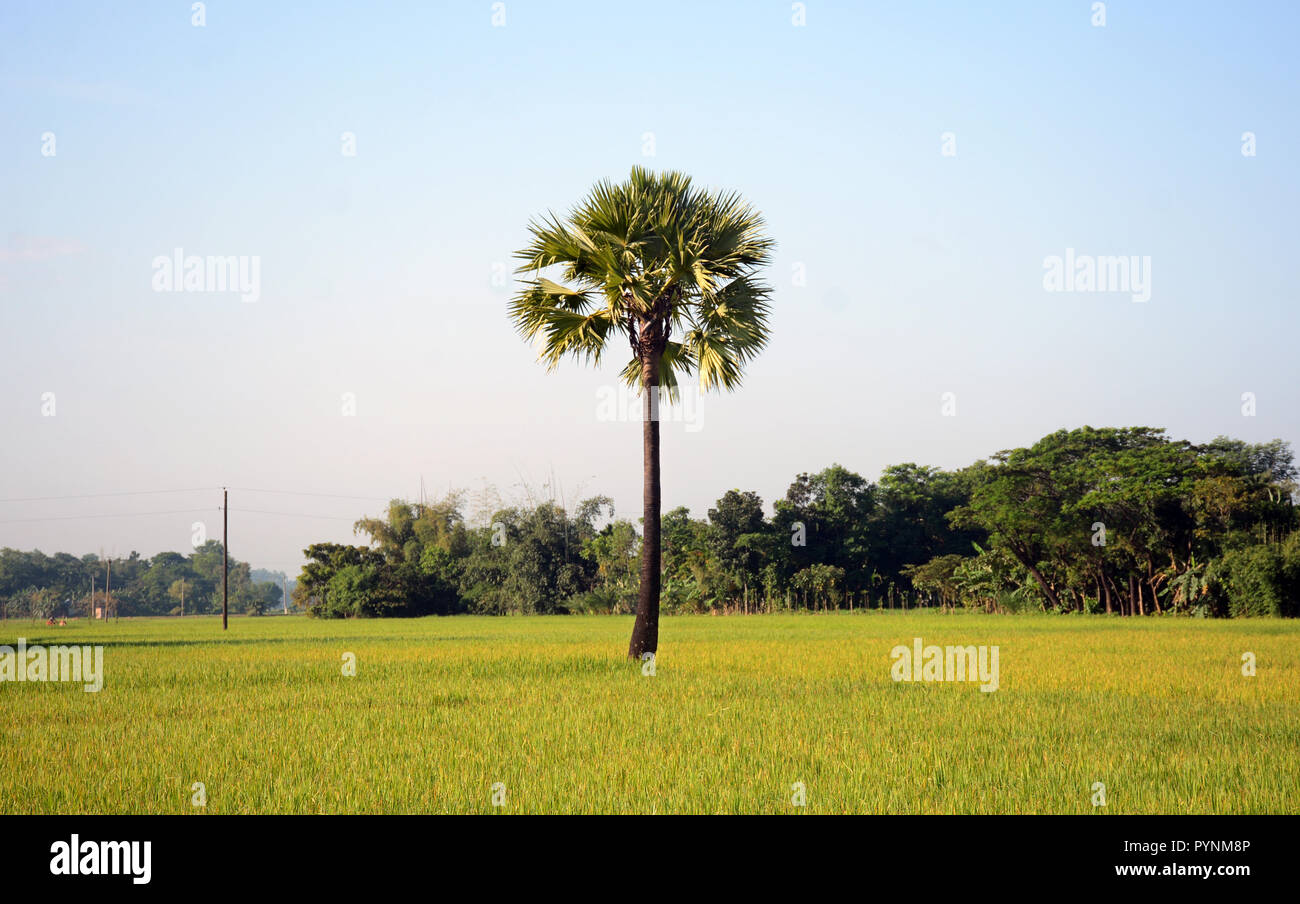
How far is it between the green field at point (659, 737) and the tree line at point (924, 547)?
73.6 ft

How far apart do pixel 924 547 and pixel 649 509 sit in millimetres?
44874

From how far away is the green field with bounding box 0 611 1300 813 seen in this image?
8172 millimetres

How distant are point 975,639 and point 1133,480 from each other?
63.8ft

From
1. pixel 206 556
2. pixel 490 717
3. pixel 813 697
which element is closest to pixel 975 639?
pixel 813 697

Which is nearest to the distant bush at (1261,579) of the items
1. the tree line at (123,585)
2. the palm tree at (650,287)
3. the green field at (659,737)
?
the green field at (659,737)

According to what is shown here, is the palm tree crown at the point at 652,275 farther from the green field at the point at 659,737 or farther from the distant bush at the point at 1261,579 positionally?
the distant bush at the point at 1261,579

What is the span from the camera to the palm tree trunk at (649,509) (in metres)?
20.6

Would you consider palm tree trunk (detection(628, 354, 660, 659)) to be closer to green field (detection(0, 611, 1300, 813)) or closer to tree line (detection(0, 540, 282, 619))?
green field (detection(0, 611, 1300, 813))

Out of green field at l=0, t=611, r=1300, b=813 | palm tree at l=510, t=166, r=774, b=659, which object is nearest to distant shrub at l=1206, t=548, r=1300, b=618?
green field at l=0, t=611, r=1300, b=813

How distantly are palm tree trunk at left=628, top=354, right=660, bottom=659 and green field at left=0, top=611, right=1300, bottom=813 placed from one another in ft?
2.38

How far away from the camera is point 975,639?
28406mm

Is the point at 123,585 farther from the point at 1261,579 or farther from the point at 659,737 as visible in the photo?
the point at 659,737
